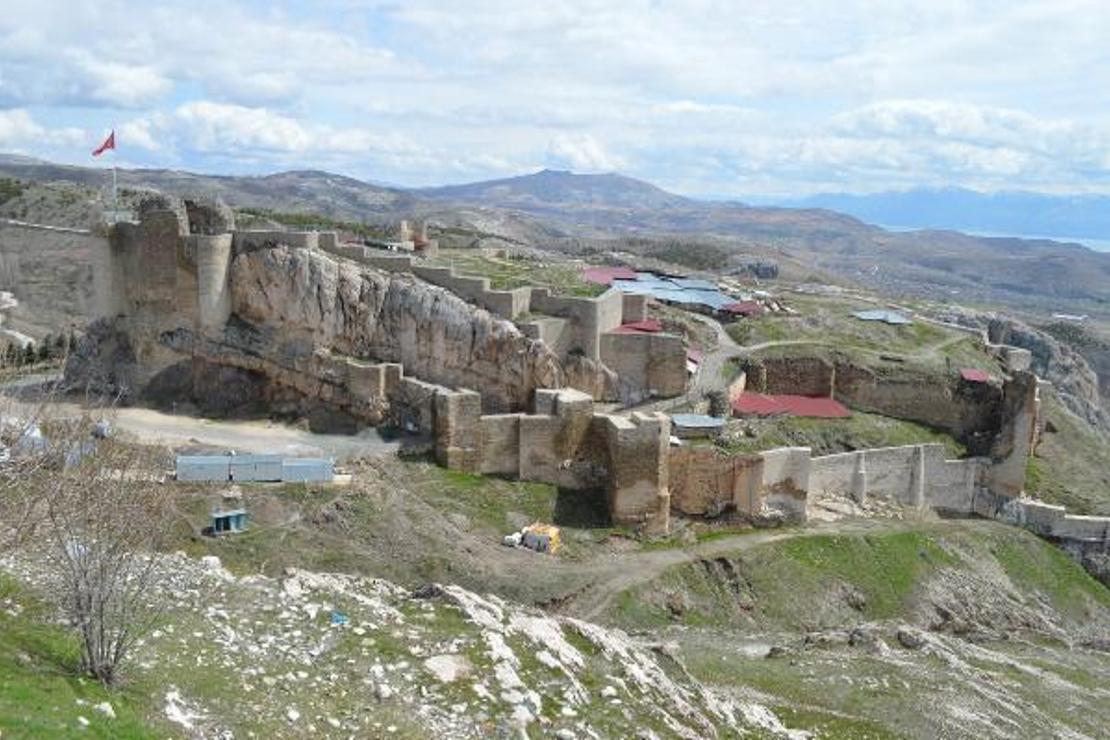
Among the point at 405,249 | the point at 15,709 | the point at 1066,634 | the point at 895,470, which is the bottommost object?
the point at 1066,634

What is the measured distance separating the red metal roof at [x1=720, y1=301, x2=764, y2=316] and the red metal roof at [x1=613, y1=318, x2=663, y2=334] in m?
9.27

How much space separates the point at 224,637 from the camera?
17922 mm

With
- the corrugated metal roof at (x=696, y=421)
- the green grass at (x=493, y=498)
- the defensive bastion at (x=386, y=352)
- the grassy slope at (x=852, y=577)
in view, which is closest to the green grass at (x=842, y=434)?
the corrugated metal roof at (x=696, y=421)

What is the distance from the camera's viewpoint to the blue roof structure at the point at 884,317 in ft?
201

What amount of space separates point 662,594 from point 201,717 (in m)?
21.1

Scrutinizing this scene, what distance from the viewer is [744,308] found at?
5834 centimetres

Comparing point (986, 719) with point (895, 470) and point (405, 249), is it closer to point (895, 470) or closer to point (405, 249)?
point (895, 470)

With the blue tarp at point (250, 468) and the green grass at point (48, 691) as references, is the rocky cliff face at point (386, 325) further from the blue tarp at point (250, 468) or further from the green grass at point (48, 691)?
the green grass at point (48, 691)

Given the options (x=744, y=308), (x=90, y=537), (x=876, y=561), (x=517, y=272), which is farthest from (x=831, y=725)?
(x=744, y=308)

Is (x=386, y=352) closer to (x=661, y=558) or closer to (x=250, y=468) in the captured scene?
(x=250, y=468)

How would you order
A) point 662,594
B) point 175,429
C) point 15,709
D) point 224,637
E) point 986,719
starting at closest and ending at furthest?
point 15,709
point 224,637
point 986,719
point 662,594
point 175,429

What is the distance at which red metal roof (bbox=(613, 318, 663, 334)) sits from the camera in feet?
153

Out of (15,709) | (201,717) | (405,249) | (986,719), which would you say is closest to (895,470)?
(986,719)

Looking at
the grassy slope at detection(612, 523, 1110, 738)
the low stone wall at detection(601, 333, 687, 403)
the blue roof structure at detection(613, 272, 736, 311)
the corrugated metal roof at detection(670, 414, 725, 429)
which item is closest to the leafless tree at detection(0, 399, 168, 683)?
the grassy slope at detection(612, 523, 1110, 738)
